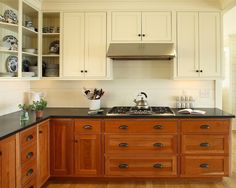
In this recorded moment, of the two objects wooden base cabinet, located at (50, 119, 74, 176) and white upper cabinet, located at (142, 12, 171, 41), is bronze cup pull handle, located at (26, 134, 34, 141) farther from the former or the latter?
white upper cabinet, located at (142, 12, 171, 41)

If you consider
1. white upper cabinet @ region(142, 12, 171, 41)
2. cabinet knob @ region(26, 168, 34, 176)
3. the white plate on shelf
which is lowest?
cabinet knob @ region(26, 168, 34, 176)

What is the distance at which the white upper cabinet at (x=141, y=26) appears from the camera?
3.63m

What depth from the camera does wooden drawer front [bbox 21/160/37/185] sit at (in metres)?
2.58

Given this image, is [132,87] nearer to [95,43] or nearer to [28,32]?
[95,43]

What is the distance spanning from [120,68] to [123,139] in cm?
117

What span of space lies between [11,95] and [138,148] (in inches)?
69.8

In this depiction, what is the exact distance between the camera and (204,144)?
129 inches

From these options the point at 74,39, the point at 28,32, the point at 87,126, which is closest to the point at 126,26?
the point at 74,39

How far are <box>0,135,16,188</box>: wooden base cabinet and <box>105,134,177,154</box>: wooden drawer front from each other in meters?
1.23

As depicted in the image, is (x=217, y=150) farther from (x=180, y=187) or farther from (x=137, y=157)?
(x=137, y=157)

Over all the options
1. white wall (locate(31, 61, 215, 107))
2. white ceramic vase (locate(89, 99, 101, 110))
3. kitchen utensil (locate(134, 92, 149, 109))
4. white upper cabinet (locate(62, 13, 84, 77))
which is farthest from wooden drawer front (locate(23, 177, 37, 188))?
kitchen utensil (locate(134, 92, 149, 109))

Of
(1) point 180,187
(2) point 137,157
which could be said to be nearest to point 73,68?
(2) point 137,157

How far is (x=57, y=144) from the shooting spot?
11.0ft

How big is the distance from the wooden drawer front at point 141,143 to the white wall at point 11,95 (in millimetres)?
1310
